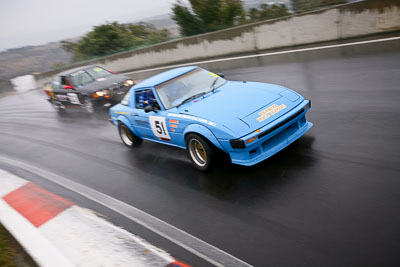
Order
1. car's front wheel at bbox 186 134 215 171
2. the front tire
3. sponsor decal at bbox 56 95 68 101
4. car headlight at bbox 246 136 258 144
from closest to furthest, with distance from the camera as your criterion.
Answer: car headlight at bbox 246 136 258 144 < car's front wheel at bbox 186 134 215 171 < the front tire < sponsor decal at bbox 56 95 68 101

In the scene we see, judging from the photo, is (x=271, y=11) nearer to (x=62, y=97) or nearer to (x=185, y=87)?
(x=62, y=97)

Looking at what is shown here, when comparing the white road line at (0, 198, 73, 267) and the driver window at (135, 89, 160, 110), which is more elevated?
the driver window at (135, 89, 160, 110)

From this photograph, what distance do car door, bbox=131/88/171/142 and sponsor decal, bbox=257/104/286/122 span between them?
1.63 m

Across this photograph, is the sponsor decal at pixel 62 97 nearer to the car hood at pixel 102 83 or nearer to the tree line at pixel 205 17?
the car hood at pixel 102 83

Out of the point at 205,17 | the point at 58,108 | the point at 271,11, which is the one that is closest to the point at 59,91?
the point at 58,108

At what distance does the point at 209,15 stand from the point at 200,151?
14113mm

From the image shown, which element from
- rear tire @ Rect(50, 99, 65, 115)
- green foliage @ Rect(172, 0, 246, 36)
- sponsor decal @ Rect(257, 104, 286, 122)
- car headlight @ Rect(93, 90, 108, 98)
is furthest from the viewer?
green foliage @ Rect(172, 0, 246, 36)

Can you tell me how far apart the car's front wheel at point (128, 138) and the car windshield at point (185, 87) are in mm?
1566

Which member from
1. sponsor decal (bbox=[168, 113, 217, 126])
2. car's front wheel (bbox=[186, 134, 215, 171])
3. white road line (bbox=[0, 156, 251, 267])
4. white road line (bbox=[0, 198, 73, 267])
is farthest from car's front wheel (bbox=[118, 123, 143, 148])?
white road line (bbox=[0, 198, 73, 267])

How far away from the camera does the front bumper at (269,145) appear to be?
4340 mm

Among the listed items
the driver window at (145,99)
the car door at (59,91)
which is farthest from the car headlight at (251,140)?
the car door at (59,91)

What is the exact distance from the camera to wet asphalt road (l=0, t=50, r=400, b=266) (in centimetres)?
311

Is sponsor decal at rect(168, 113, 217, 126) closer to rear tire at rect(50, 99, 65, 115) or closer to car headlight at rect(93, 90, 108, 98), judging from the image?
car headlight at rect(93, 90, 108, 98)

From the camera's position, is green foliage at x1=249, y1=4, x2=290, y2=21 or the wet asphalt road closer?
the wet asphalt road
